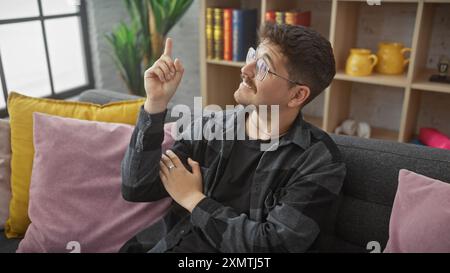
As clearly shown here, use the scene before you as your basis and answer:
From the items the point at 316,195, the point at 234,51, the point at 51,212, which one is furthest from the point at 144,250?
the point at 234,51

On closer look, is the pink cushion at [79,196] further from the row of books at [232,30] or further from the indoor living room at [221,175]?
the row of books at [232,30]

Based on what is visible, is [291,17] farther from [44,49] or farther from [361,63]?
[44,49]

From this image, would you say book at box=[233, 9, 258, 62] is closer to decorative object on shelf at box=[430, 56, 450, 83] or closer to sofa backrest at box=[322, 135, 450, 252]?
decorative object on shelf at box=[430, 56, 450, 83]

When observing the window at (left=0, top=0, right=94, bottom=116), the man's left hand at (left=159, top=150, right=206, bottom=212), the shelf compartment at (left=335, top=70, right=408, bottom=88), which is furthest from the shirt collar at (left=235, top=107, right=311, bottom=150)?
the window at (left=0, top=0, right=94, bottom=116)

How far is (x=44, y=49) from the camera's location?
2.71 m

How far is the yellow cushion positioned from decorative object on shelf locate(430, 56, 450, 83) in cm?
152

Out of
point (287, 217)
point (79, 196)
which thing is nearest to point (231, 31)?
point (79, 196)

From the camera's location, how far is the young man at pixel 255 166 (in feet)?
3.45

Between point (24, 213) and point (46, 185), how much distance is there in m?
0.18

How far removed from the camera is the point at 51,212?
1299mm

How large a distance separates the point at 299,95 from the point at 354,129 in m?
1.45

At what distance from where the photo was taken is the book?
2426 millimetres

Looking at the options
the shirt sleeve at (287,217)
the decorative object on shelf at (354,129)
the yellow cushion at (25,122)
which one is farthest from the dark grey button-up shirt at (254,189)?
the decorative object on shelf at (354,129)
